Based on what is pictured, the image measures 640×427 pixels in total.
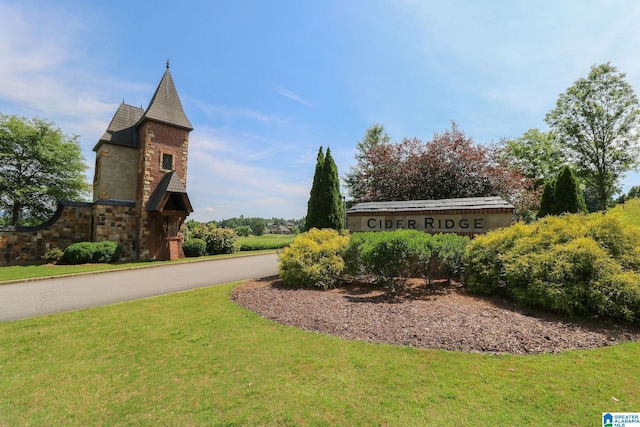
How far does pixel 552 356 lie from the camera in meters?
3.82

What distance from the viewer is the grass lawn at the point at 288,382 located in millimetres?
2793

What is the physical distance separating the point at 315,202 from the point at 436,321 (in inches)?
370

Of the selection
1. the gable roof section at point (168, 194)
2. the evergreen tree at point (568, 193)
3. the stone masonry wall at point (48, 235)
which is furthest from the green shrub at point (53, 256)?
the evergreen tree at point (568, 193)

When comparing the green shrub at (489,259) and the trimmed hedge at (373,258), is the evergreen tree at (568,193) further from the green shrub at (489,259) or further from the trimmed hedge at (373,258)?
the trimmed hedge at (373,258)

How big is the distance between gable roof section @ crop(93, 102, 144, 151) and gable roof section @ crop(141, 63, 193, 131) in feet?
6.21

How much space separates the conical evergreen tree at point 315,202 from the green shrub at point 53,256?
1340cm

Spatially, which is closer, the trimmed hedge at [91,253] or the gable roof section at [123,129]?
the trimmed hedge at [91,253]

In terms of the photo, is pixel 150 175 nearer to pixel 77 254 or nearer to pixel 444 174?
pixel 77 254

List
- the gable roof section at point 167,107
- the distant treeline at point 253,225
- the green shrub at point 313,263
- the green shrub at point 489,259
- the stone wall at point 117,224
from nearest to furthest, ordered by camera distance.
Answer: the green shrub at point 489,259 < the green shrub at point 313,263 < the stone wall at point 117,224 < the gable roof section at point 167,107 < the distant treeline at point 253,225

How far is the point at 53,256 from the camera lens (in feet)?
49.8

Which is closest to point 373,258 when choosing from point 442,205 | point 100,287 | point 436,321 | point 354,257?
point 354,257

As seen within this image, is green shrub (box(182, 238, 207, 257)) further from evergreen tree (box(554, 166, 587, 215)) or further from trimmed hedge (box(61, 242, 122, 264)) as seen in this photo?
evergreen tree (box(554, 166, 587, 215))

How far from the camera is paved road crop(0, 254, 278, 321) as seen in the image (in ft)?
23.1

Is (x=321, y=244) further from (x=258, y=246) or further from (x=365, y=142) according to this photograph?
(x=365, y=142)
